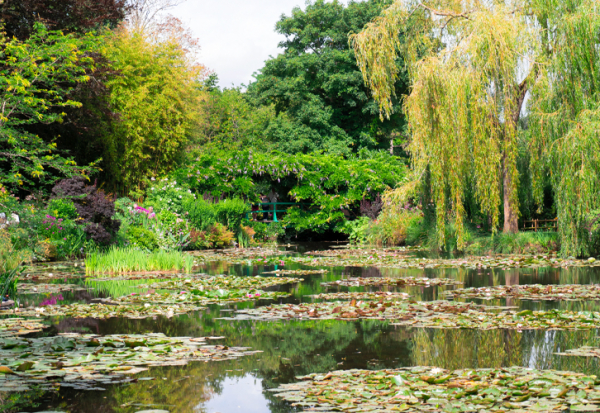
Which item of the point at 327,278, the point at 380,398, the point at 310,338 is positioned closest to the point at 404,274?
the point at 327,278

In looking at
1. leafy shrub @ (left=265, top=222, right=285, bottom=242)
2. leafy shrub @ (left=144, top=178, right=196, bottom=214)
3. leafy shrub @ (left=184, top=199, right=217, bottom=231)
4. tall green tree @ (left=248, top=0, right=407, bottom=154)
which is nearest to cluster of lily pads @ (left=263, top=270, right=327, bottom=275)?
leafy shrub @ (left=144, top=178, right=196, bottom=214)

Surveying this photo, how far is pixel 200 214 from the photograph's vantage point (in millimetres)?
18516

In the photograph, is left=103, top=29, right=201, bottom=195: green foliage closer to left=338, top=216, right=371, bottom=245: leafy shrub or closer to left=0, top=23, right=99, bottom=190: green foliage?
left=0, top=23, right=99, bottom=190: green foliage

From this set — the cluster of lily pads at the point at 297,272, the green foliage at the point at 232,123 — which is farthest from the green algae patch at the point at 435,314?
the green foliage at the point at 232,123

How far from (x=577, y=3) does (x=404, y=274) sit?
7.70 metres

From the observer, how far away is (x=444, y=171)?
1466cm

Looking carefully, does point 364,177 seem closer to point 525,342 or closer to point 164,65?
point 164,65

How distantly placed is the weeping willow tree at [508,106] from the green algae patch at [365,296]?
6.93m

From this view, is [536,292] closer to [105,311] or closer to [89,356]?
[105,311]

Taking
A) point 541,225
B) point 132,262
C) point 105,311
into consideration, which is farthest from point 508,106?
point 105,311

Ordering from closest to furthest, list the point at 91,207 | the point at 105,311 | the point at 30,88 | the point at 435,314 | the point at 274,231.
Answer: the point at 435,314 < the point at 105,311 < the point at 30,88 < the point at 91,207 < the point at 274,231

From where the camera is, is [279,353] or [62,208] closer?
[279,353]

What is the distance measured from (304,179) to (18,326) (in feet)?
61.3

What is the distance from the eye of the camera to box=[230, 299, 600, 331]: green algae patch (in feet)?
19.0
